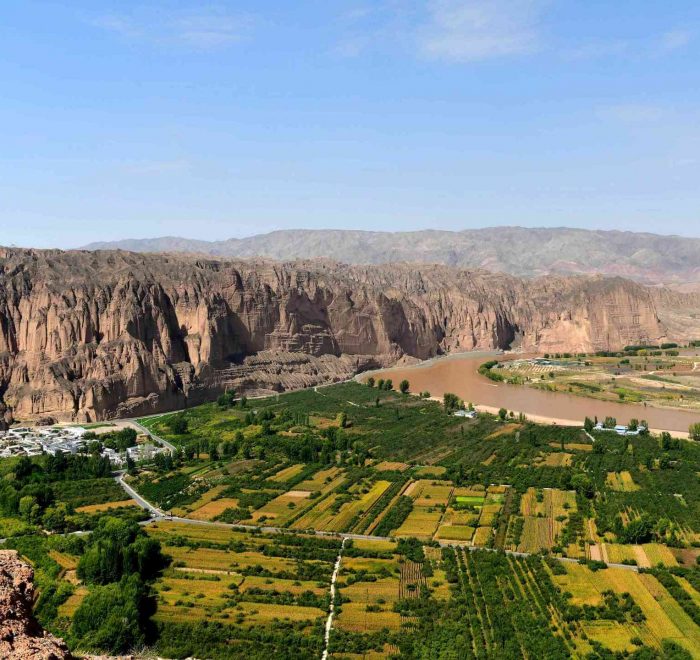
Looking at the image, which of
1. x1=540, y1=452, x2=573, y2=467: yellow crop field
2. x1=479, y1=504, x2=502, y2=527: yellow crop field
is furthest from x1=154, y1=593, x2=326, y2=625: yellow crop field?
x1=540, y1=452, x2=573, y2=467: yellow crop field

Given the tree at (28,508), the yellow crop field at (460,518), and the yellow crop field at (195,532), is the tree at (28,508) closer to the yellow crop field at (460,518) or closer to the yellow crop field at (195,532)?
the yellow crop field at (195,532)

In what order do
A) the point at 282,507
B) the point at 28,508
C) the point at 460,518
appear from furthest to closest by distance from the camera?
the point at 282,507 → the point at 28,508 → the point at 460,518

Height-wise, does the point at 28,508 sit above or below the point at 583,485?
below

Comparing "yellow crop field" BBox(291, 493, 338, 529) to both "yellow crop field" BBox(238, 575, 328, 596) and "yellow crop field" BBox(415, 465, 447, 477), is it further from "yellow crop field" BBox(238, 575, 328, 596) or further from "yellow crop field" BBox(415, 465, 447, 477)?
"yellow crop field" BBox(415, 465, 447, 477)

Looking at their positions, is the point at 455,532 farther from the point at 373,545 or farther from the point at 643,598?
the point at 643,598

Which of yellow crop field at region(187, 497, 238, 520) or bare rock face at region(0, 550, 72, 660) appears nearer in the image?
bare rock face at region(0, 550, 72, 660)

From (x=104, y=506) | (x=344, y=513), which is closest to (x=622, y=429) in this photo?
(x=344, y=513)

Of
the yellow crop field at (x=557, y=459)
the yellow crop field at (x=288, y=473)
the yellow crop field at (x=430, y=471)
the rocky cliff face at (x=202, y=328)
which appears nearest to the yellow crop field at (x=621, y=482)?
the yellow crop field at (x=557, y=459)
